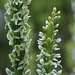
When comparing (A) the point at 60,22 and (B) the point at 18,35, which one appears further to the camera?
(A) the point at 60,22

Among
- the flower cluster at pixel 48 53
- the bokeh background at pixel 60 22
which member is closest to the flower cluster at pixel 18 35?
the flower cluster at pixel 48 53

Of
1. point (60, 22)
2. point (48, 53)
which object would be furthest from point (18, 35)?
point (60, 22)

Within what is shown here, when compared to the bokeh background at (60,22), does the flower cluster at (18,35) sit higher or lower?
lower

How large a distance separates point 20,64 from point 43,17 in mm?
6291

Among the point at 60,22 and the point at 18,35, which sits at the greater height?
the point at 60,22

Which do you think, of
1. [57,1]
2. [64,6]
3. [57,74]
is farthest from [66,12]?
[57,74]

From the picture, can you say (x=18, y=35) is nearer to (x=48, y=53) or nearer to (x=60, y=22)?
(x=48, y=53)

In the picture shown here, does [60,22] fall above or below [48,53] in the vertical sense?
above

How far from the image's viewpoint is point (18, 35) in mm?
494

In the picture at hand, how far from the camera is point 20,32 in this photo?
19.0 inches

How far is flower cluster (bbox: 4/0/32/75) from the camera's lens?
48cm

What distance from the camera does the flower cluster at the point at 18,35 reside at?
1.58ft

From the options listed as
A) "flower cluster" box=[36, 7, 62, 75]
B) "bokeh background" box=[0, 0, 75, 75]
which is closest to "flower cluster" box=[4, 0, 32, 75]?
"flower cluster" box=[36, 7, 62, 75]

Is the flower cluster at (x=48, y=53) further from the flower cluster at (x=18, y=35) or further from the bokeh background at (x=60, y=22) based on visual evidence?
the bokeh background at (x=60, y=22)
